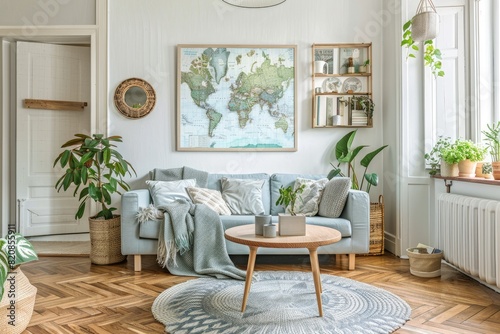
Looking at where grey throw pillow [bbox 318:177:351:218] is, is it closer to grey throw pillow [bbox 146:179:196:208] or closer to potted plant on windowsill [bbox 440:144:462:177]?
potted plant on windowsill [bbox 440:144:462:177]

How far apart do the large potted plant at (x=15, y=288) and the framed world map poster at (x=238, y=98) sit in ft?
7.68

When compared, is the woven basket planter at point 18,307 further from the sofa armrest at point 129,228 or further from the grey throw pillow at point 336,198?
the grey throw pillow at point 336,198

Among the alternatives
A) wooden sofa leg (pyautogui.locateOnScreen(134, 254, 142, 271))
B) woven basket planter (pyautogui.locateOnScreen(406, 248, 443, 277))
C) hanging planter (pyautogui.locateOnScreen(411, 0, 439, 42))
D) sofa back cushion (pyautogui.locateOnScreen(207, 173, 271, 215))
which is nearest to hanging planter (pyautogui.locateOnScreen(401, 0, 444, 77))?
hanging planter (pyautogui.locateOnScreen(411, 0, 439, 42))

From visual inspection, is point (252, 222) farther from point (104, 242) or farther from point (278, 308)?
point (104, 242)

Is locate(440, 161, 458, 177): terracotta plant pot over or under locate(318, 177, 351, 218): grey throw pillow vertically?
over

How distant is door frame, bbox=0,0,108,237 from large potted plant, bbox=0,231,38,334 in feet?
7.76

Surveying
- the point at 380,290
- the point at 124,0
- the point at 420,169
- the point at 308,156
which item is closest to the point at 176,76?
the point at 124,0

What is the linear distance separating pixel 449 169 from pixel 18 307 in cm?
313

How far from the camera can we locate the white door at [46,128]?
174 inches

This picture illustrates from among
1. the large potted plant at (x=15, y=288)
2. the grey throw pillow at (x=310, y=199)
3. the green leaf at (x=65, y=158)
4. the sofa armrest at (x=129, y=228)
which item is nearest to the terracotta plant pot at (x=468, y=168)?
the grey throw pillow at (x=310, y=199)

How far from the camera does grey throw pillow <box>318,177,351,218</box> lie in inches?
135

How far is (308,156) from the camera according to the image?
4262 millimetres

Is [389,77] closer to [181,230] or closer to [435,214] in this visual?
[435,214]

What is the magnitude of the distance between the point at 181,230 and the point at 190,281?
16.7 inches
